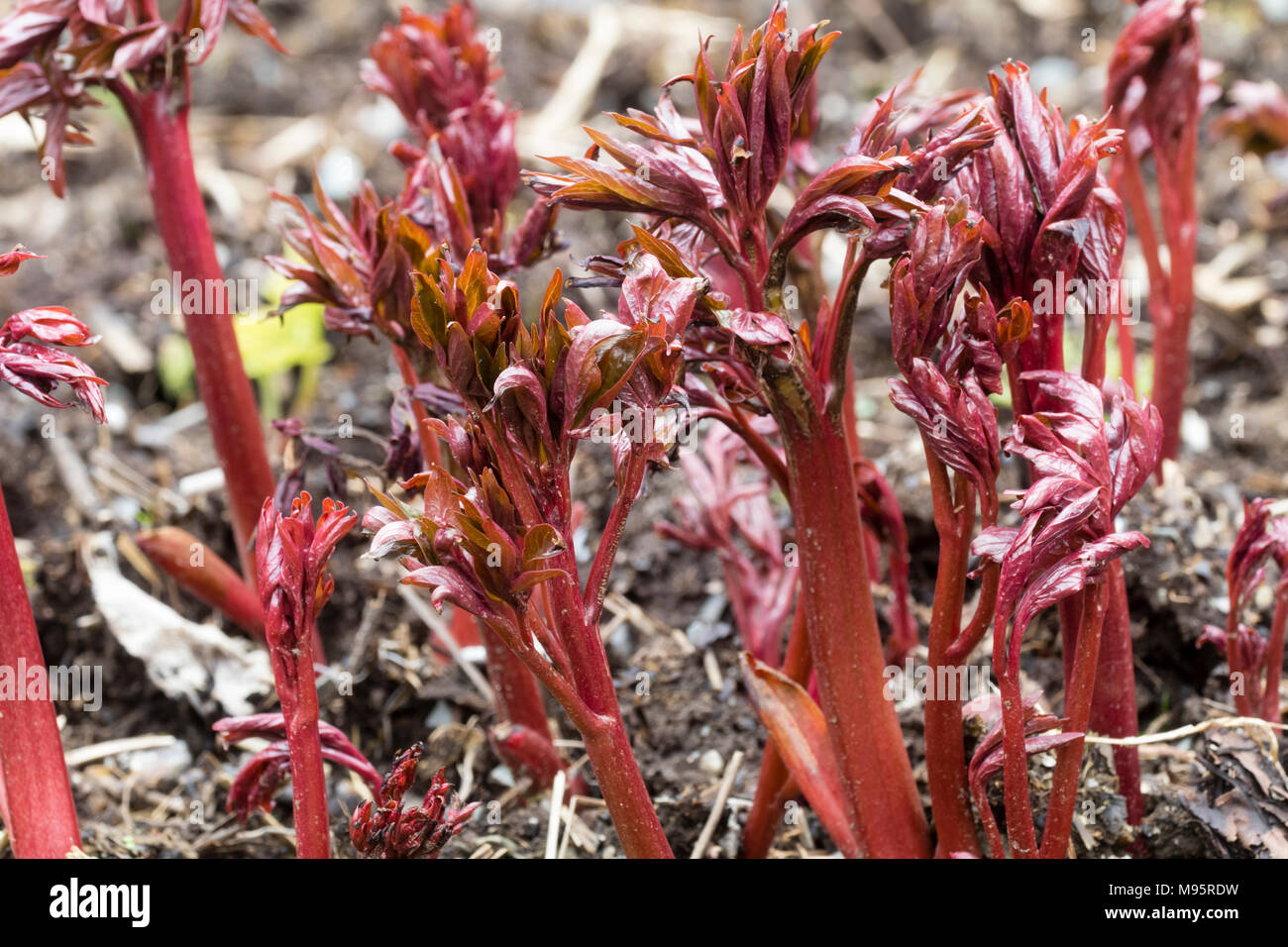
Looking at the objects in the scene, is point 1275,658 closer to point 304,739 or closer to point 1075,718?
point 1075,718

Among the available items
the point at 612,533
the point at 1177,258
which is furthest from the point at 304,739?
the point at 1177,258

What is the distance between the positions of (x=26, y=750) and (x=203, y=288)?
841 millimetres

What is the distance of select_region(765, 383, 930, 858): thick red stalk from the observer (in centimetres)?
150

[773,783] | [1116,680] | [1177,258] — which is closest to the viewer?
[1116,680]

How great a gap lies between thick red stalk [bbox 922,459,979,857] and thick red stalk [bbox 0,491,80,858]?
1161 millimetres

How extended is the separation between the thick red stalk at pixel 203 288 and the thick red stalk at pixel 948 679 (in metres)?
1.25

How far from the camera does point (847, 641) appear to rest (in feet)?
5.03
